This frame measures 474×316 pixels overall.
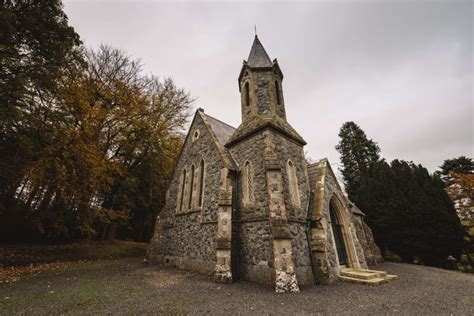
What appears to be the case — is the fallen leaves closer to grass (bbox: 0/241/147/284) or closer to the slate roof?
grass (bbox: 0/241/147/284)

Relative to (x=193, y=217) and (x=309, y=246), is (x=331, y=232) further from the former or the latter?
(x=193, y=217)

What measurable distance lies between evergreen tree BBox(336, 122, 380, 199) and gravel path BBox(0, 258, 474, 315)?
22.8 metres

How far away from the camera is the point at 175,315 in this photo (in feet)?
15.5

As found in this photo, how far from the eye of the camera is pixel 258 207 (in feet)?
28.4

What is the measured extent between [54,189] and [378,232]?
25278 millimetres

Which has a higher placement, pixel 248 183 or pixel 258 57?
pixel 258 57

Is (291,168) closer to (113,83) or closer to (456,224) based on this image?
(113,83)

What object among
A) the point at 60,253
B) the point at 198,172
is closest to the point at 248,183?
the point at 198,172

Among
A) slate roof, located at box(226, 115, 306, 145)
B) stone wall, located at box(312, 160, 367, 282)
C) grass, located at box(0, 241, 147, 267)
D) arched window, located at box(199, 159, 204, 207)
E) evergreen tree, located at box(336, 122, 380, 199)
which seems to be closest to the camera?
stone wall, located at box(312, 160, 367, 282)

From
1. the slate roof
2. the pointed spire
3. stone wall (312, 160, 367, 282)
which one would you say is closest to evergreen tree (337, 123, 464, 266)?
stone wall (312, 160, 367, 282)

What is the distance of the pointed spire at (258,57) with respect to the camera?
12.8 meters

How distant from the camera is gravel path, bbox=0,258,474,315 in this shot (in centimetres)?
508

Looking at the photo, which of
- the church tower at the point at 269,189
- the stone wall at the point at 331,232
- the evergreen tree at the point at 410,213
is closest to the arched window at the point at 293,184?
the church tower at the point at 269,189

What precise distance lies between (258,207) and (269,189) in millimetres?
1025
